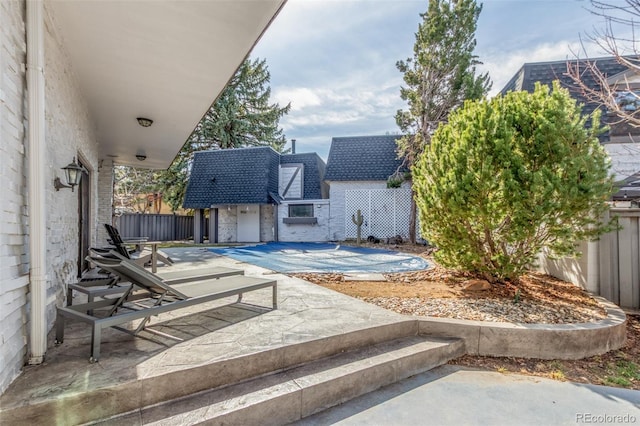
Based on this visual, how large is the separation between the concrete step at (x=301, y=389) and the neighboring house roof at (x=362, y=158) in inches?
528

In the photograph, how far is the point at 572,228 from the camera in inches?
163

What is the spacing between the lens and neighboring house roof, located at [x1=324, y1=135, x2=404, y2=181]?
1600cm

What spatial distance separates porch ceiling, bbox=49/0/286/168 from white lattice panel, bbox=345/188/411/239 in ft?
35.8

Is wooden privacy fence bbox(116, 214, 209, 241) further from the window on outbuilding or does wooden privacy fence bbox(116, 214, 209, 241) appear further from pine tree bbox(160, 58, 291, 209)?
the window on outbuilding

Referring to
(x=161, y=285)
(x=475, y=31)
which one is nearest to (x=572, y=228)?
(x=161, y=285)

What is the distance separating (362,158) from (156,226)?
12771 mm

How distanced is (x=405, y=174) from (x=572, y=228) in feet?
34.0

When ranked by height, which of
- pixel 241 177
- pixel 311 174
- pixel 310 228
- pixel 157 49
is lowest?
pixel 310 228

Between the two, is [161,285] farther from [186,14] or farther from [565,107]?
[565,107]

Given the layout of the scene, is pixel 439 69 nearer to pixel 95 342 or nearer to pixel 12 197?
pixel 12 197

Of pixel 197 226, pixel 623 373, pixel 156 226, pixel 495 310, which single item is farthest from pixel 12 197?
pixel 156 226

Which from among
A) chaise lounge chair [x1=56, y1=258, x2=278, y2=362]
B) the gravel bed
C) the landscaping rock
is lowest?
the gravel bed

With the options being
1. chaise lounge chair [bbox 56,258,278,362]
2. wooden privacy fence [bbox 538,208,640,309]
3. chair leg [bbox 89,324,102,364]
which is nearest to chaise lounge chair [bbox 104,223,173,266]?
chaise lounge chair [bbox 56,258,278,362]

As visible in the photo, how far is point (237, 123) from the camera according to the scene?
2412cm
